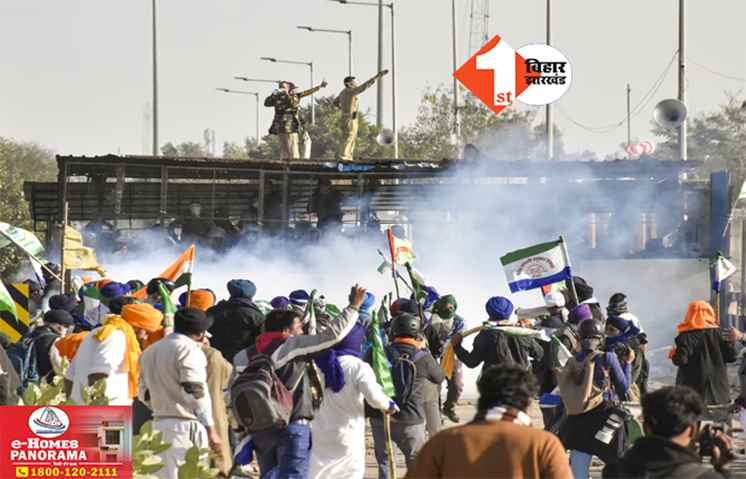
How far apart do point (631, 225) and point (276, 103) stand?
21.2 feet

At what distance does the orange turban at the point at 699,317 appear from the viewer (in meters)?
12.4

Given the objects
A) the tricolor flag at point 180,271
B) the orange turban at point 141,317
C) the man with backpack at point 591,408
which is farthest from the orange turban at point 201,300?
the man with backpack at point 591,408

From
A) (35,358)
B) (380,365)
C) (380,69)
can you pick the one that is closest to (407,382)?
(380,365)

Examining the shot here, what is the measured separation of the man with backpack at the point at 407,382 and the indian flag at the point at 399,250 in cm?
535

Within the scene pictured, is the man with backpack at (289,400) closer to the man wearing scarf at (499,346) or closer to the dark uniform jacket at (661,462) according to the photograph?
the man wearing scarf at (499,346)

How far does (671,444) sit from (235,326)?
7.25 metres

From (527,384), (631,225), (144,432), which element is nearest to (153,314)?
(144,432)

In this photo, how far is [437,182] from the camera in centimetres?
2564

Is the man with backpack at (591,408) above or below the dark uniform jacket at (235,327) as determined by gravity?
below

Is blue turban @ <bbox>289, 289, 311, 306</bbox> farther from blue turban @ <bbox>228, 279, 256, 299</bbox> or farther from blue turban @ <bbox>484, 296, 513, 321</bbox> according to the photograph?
blue turban @ <bbox>484, 296, 513, 321</bbox>

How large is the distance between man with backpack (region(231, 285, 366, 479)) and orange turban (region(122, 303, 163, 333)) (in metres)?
1.25

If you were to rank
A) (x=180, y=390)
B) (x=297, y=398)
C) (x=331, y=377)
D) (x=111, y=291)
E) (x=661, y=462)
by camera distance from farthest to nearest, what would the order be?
(x=111, y=291)
(x=331, y=377)
(x=297, y=398)
(x=180, y=390)
(x=661, y=462)

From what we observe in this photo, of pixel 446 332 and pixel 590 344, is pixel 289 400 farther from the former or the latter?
pixel 446 332

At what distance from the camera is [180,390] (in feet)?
29.6
